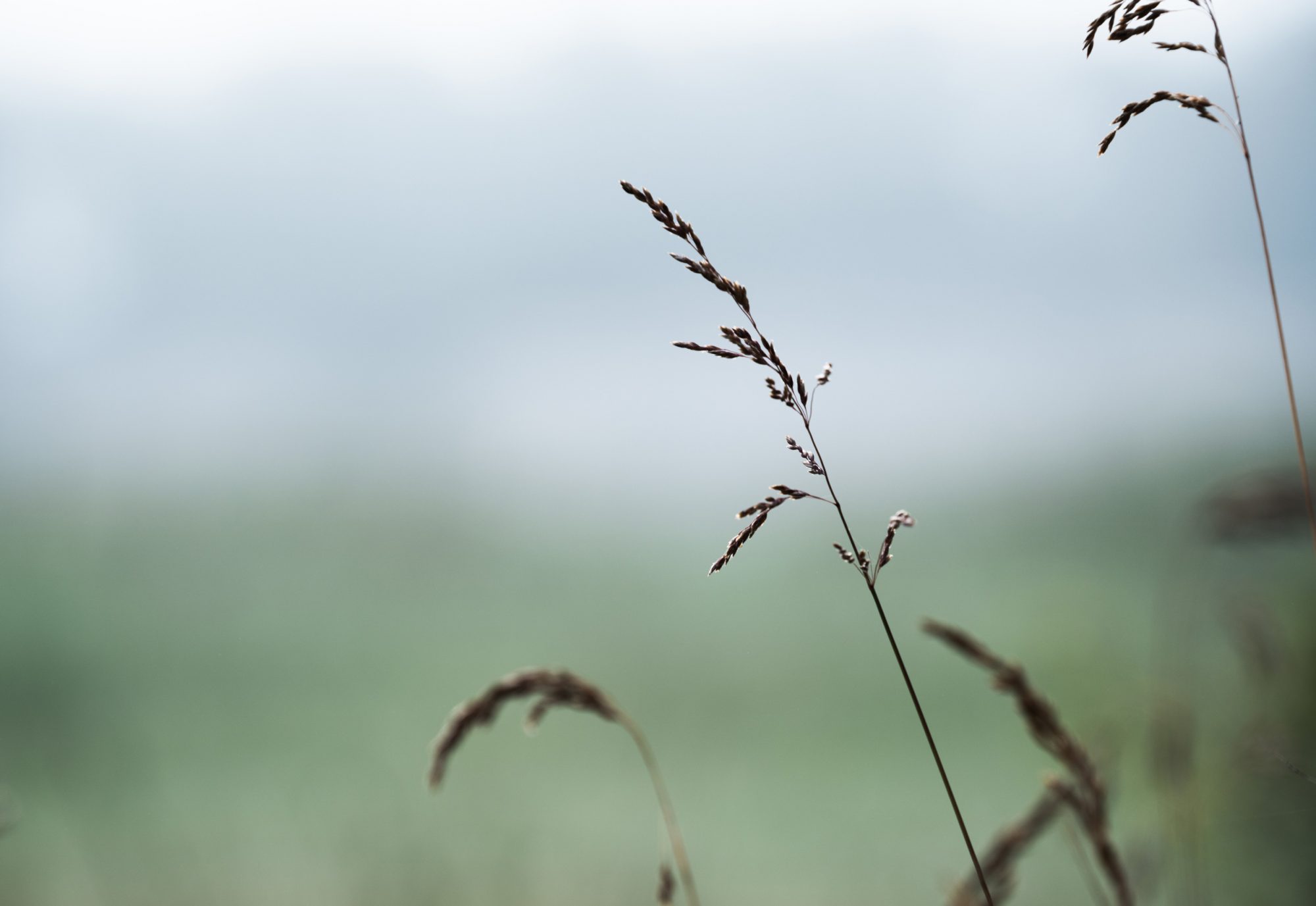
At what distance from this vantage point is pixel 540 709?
2.59ft

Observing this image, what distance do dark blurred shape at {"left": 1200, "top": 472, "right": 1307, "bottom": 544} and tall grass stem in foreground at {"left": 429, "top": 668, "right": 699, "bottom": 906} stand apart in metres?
0.74

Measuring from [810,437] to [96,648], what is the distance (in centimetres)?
614

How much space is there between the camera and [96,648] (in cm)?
513

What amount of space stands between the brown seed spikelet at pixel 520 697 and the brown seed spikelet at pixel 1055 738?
0.33m

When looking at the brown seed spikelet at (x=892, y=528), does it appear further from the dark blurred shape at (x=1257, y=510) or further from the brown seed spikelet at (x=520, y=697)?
the dark blurred shape at (x=1257, y=510)

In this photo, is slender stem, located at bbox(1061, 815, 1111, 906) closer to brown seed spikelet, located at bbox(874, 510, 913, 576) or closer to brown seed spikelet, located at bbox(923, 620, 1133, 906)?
brown seed spikelet, located at bbox(923, 620, 1133, 906)

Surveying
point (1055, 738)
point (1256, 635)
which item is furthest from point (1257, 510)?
point (1055, 738)

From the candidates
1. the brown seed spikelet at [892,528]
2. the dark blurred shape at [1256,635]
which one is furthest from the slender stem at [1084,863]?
the dark blurred shape at [1256,635]

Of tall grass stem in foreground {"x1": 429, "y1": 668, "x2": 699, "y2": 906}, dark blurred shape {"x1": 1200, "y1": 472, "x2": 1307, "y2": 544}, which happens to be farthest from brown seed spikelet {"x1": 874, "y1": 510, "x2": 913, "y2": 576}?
dark blurred shape {"x1": 1200, "y1": 472, "x2": 1307, "y2": 544}

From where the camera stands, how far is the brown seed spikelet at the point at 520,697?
2.40 feet

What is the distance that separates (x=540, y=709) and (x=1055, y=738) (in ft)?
1.55

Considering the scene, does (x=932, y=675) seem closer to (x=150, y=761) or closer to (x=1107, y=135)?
(x=150, y=761)

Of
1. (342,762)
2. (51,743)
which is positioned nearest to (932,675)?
(342,762)

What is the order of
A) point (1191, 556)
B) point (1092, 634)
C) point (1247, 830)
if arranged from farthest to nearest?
point (1092, 634) < point (1247, 830) < point (1191, 556)
